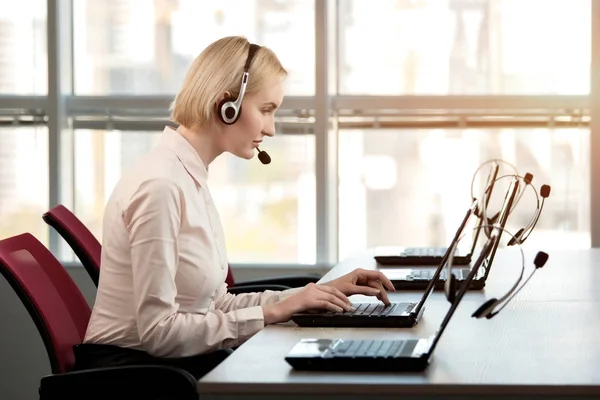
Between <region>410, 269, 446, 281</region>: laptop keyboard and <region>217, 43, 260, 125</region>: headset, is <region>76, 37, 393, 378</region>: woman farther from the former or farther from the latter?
<region>410, 269, 446, 281</region>: laptop keyboard

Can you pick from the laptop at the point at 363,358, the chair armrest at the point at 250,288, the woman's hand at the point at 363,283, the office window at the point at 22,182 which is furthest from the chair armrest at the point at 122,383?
the office window at the point at 22,182

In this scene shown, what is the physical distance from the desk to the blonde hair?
0.56 meters

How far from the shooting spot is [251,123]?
2406 mm

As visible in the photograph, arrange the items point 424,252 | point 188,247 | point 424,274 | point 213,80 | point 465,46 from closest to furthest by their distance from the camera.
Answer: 1. point 188,247
2. point 213,80
3. point 424,274
4. point 424,252
5. point 465,46

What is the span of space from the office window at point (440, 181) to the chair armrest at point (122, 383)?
2651 millimetres

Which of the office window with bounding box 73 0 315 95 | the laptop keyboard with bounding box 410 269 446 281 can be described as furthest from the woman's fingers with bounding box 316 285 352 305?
the office window with bounding box 73 0 315 95

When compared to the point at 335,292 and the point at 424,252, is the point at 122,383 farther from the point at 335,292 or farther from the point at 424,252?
the point at 424,252

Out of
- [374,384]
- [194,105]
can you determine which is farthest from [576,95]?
[374,384]

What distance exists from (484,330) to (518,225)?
2503 mm

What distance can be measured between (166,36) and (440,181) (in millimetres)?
1358

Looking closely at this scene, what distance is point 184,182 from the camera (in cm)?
225

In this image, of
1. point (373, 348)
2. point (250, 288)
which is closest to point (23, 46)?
point (250, 288)

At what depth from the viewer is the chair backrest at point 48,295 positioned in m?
2.16

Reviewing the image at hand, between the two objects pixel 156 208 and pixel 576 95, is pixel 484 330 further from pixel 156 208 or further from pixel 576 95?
pixel 576 95
